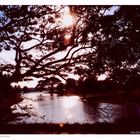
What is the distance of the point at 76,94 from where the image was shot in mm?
3742

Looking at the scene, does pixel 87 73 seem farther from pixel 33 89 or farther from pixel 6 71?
pixel 6 71

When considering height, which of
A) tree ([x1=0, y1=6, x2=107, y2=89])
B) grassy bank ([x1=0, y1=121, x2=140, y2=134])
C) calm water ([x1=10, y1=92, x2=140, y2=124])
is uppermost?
tree ([x1=0, y1=6, x2=107, y2=89])

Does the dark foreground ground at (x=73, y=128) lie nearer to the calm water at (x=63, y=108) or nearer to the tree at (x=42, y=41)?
the calm water at (x=63, y=108)

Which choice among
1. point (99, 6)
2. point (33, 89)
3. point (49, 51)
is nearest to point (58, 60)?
point (49, 51)

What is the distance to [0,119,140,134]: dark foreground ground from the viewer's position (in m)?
3.54

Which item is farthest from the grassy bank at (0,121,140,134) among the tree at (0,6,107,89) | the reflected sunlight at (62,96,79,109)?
the tree at (0,6,107,89)

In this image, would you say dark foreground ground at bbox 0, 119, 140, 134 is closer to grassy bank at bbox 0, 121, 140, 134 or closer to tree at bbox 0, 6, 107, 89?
grassy bank at bbox 0, 121, 140, 134

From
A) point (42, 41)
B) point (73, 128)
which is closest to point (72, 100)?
point (73, 128)

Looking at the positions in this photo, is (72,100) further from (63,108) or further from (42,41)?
(42,41)

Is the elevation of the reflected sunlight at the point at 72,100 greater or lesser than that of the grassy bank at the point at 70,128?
greater

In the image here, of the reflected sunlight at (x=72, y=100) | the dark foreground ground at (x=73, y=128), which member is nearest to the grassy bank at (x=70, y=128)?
the dark foreground ground at (x=73, y=128)

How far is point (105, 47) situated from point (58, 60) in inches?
23.4

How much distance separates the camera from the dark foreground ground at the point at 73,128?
11.6 feet

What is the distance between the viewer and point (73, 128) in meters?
3.74
